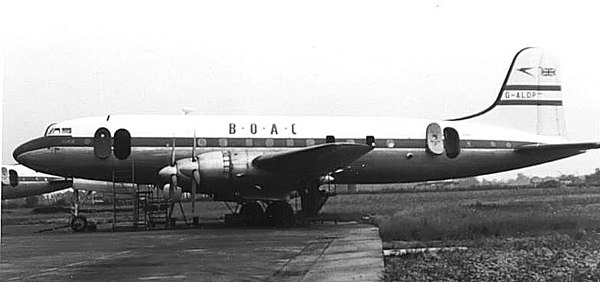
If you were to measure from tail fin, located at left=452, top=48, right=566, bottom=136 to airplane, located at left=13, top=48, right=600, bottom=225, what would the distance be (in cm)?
4

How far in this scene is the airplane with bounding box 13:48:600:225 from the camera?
64.7 ft

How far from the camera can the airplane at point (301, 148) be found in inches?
776

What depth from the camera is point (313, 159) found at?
1909 cm

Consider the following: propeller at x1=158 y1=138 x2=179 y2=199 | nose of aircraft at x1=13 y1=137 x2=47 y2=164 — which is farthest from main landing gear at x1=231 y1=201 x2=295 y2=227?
nose of aircraft at x1=13 y1=137 x2=47 y2=164

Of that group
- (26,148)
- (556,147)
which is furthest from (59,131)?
(556,147)

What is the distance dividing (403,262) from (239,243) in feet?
16.8

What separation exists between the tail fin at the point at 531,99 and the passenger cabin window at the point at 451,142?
5.65 feet

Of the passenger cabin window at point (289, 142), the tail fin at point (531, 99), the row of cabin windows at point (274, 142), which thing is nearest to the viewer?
the row of cabin windows at point (274, 142)

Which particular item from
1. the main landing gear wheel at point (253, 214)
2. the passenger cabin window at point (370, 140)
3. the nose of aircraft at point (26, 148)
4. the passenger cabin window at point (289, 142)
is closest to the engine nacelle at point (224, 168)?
the passenger cabin window at point (289, 142)

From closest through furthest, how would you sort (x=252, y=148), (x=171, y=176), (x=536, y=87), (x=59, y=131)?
(x=171, y=176)
(x=59, y=131)
(x=252, y=148)
(x=536, y=87)

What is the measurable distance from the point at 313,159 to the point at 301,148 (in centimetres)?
233

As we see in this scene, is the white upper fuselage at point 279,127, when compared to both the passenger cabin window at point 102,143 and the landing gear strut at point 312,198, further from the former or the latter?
the landing gear strut at point 312,198

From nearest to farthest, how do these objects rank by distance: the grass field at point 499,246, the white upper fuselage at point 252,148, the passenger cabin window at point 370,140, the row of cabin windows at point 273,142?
the grass field at point 499,246, the white upper fuselage at point 252,148, the row of cabin windows at point 273,142, the passenger cabin window at point 370,140

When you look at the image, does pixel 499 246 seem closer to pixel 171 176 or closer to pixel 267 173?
pixel 267 173
